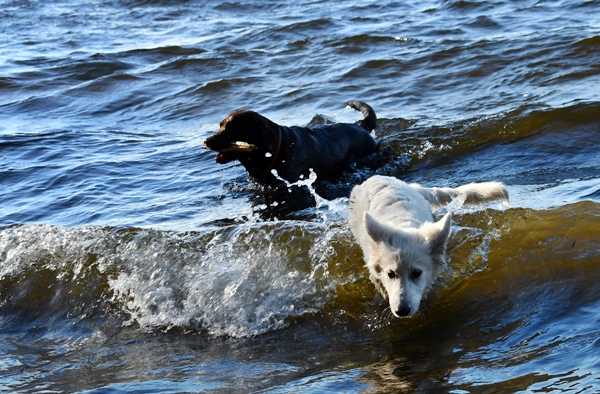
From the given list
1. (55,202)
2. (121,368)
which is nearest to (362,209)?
(121,368)

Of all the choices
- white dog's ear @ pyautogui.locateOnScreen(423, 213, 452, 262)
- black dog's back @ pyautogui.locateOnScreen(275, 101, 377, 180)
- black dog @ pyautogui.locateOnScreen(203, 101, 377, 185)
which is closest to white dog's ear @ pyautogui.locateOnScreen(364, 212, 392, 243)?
white dog's ear @ pyautogui.locateOnScreen(423, 213, 452, 262)

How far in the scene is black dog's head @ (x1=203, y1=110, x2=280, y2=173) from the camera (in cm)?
803

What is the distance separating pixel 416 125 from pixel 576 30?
13.9 feet

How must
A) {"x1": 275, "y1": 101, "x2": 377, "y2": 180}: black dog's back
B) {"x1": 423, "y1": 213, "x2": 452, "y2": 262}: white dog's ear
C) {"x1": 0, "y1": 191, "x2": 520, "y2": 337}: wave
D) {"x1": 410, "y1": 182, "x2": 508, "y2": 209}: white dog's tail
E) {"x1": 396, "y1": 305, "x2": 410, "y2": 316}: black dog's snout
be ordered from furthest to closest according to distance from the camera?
{"x1": 275, "y1": 101, "x2": 377, "y2": 180}: black dog's back
{"x1": 410, "y1": 182, "x2": 508, "y2": 209}: white dog's tail
{"x1": 0, "y1": 191, "x2": 520, "y2": 337}: wave
{"x1": 423, "y1": 213, "x2": 452, "y2": 262}: white dog's ear
{"x1": 396, "y1": 305, "x2": 410, "y2": 316}: black dog's snout

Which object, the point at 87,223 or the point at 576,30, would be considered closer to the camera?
the point at 87,223

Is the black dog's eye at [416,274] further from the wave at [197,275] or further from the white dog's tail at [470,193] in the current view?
the white dog's tail at [470,193]

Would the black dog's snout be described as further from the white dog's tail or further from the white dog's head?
the white dog's tail

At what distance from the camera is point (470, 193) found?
6.29m

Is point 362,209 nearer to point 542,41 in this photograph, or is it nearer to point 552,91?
point 552,91

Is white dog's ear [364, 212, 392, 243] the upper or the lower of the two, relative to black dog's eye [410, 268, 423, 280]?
upper

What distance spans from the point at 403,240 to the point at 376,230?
19 centimetres

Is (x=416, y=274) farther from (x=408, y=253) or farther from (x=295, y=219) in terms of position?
(x=295, y=219)

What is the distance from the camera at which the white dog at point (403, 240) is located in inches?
200

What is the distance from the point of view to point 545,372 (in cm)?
430
